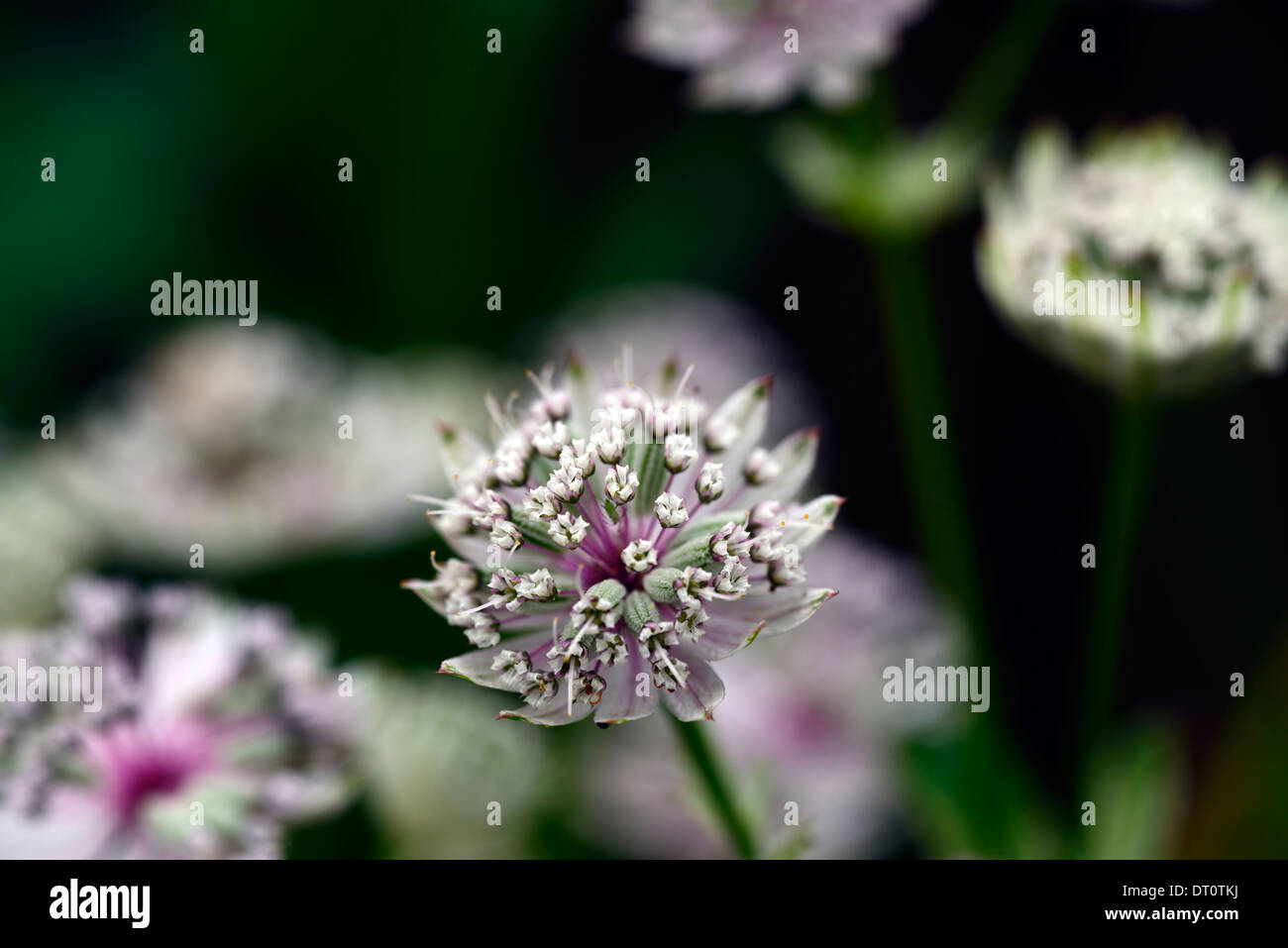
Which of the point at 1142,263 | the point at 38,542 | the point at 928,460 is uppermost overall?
the point at 1142,263

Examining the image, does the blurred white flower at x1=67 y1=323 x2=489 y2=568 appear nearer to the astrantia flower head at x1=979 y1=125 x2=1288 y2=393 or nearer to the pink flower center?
the pink flower center

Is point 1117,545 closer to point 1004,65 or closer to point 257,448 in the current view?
point 1004,65

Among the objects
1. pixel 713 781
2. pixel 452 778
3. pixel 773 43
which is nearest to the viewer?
pixel 713 781

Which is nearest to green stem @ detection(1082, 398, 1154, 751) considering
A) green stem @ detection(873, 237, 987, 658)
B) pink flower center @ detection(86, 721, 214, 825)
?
green stem @ detection(873, 237, 987, 658)

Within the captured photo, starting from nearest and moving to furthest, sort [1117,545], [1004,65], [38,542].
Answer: [1117,545], [38,542], [1004,65]

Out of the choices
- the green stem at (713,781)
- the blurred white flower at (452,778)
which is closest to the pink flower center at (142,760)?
the blurred white flower at (452,778)

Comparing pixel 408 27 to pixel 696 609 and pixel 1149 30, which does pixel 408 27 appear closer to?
pixel 1149 30

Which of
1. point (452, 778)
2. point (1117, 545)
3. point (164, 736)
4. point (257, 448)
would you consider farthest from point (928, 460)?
point (257, 448)
